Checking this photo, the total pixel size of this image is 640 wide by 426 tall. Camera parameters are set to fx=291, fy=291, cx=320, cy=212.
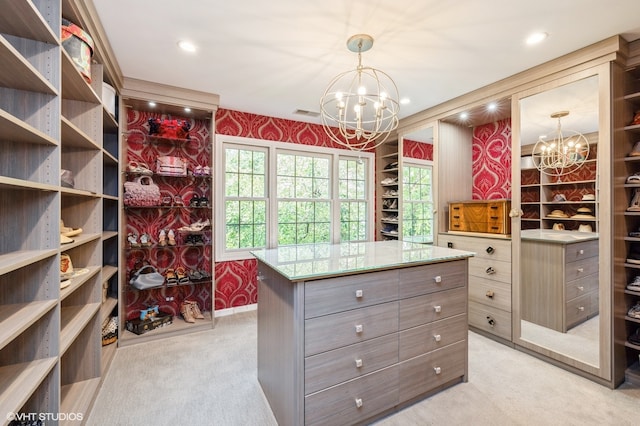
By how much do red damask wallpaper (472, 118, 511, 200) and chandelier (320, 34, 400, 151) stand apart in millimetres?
1171

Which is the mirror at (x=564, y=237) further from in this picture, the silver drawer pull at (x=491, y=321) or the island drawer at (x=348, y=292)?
the island drawer at (x=348, y=292)

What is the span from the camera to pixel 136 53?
2340 mm

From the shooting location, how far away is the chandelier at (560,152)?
7.55 feet

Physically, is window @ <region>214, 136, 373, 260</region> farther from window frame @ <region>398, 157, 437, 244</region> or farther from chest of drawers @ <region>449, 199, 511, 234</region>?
chest of drawers @ <region>449, 199, 511, 234</region>

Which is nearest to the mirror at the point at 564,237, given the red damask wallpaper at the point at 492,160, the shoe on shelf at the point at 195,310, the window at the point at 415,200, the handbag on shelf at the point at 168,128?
the red damask wallpaper at the point at 492,160

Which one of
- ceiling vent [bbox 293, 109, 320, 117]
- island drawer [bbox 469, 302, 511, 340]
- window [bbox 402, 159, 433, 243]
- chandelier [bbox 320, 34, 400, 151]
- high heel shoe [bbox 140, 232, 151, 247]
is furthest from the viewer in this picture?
window [bbox 402, 159, 433, 243]

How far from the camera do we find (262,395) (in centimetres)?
204

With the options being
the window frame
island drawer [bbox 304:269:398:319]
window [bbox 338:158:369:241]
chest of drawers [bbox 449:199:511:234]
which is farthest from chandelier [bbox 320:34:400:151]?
chest of drawers [bbox 449:199:511:234]

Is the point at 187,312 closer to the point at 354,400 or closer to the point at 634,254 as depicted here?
the point at 354,400

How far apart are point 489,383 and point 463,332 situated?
1.46 ft

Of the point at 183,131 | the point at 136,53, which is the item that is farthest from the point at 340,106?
the point at 183,131

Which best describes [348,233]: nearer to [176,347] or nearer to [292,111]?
[292,111]

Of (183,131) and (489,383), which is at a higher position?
(183,131)

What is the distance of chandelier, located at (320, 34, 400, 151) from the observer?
1942mm
